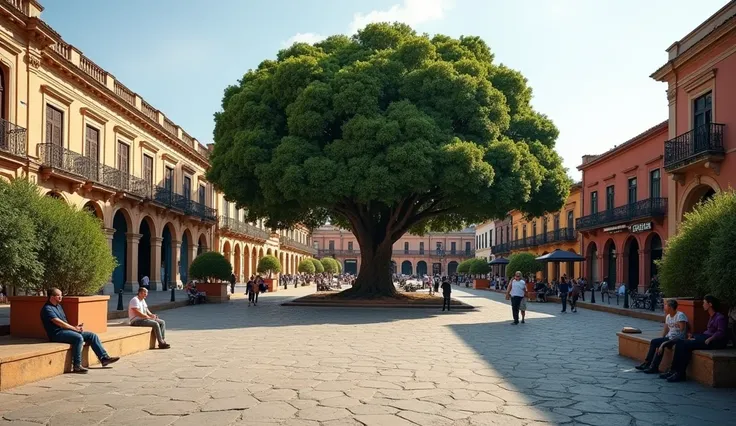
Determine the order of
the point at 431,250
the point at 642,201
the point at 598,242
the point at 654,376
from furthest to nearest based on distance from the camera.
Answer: the point at 431,250
the point at 598,242
the point at 642,201
the point at 654,376

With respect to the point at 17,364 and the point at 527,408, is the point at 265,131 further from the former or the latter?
the point at 527,408

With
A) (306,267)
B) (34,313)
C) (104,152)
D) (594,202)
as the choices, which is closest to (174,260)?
(104,152)

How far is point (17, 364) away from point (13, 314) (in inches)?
81.8

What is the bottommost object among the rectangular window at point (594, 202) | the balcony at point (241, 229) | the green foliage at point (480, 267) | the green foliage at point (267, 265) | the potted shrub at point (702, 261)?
the green foliage at point (480, 267)

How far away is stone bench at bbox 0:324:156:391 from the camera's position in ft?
23.3

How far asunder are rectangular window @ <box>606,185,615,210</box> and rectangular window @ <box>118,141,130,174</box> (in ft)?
86.1

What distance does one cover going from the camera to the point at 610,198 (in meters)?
36.3

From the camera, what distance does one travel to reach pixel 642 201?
3061 centimetres

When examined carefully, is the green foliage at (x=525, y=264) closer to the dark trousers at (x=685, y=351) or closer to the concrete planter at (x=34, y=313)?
the dark trousers at (x=685, y=351)

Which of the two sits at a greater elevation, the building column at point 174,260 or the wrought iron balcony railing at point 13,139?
the wrought iron balcony railing at point 13,139

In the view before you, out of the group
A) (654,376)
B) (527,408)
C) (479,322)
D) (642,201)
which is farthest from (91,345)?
(642,201)

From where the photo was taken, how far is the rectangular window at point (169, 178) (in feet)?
111

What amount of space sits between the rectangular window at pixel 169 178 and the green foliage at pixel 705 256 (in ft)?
92.9

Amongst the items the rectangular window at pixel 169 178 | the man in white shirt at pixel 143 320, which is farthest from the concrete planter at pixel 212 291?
the man in white shirt at pixel 143 320
